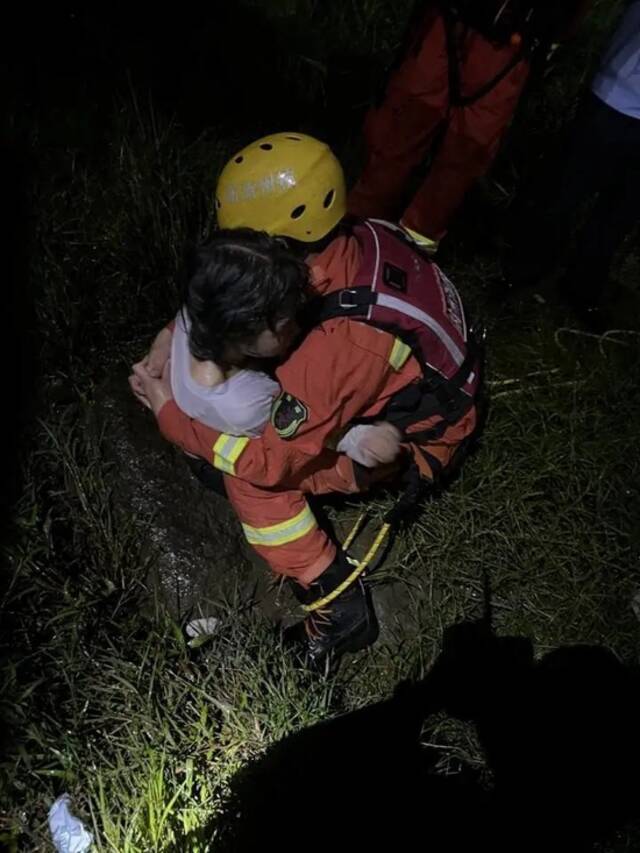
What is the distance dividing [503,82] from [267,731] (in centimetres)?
265

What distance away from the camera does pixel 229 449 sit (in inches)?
86.1

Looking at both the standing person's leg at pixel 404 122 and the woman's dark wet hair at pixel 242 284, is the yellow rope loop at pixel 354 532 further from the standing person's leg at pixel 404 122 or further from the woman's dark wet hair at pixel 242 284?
the standing person's leg at pixel 404 122

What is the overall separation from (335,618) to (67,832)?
105cm

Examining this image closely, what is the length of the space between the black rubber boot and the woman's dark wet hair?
1.04 meters

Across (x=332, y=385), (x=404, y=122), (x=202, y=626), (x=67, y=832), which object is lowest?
(x=67, y=832)

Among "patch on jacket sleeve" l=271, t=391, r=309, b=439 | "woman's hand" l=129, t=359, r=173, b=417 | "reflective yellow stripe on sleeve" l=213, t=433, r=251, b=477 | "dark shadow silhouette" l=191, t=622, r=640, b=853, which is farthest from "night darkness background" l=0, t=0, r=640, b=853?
"patch on jacket sleeve" l=271, t=391, r=309, b=439

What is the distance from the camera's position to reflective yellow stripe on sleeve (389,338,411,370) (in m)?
2.12

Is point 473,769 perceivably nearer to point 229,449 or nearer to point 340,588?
point 340,588

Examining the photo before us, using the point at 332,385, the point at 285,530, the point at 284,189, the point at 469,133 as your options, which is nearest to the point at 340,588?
the point at 285,530

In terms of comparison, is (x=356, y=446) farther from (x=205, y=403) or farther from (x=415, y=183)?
(x=415, y=183)

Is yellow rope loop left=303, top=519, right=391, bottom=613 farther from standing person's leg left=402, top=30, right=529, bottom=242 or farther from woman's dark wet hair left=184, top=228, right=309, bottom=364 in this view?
standing person's leg left=402, top=30, right=529, bottom=242

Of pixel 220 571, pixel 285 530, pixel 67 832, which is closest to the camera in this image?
pixel 67 832

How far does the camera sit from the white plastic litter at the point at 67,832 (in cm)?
206

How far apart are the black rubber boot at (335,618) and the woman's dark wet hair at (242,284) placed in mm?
1045
